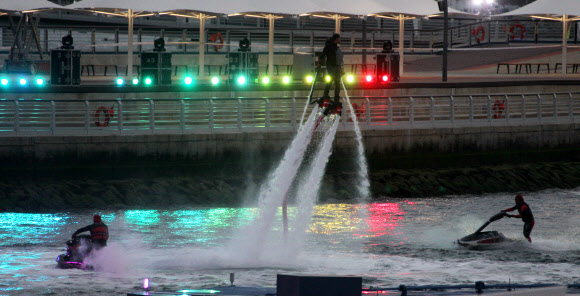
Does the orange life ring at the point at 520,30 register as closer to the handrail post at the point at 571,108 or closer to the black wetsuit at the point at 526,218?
the handrail post at the point at 571,108

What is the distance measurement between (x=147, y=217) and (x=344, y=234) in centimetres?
580

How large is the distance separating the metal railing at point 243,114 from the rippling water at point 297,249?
247cm

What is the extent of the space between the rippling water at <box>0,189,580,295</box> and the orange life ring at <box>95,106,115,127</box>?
259 centimetres

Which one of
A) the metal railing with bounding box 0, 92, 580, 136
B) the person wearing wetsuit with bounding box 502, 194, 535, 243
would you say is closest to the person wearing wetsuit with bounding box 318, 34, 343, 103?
the person wearing wetsuit with bounding box 502, 194, 535, 243

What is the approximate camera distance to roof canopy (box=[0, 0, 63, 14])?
37031 mm

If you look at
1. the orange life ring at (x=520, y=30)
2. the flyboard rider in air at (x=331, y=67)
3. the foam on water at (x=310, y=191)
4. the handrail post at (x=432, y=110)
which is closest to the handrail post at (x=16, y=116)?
the foam on water at (x=310, y=191)

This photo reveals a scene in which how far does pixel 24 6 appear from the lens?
3769 centimetres

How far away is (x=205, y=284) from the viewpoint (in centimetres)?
1962

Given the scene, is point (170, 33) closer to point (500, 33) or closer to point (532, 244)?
point (500, 33)

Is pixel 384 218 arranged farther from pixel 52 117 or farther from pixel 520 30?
pixel 520 30

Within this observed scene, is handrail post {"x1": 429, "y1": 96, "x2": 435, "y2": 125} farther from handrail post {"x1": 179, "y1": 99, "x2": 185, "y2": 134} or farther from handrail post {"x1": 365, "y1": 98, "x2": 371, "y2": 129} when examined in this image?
handrail post {"x1": 179, "y1": 99, "x2": 185, "y2": 134}

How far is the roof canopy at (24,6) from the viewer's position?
1458 inches

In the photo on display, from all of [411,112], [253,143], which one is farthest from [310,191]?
[411,112]

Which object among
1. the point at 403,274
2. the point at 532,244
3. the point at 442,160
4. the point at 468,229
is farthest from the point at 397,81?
the point at 403,274
